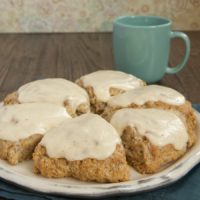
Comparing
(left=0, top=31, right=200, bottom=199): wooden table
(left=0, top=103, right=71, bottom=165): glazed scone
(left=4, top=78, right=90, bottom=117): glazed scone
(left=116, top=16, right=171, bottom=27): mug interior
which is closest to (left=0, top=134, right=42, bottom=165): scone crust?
(left=0, top=103, right=71, bottom=165): glazed scone

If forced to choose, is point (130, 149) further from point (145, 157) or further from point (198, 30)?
point (198, 30)

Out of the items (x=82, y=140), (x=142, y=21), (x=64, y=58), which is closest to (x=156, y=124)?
(x=82, y=140)

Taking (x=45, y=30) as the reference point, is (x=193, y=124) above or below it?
above

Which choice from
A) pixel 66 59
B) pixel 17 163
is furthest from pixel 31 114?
pixel 66 59

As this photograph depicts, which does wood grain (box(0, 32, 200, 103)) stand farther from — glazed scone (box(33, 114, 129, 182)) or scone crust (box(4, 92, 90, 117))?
glazed scone (box(33, 114, 129, 182))

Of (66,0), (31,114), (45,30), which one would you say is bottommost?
(45,30)

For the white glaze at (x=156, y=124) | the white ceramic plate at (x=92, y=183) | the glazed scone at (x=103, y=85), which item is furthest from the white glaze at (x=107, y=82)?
the white ceramic plate at (x=92, y=183)

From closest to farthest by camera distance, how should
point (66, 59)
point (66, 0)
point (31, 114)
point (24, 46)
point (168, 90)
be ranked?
point (31, 114), point (168, 90), point (66, 59), point (24, 46), point (66, 0)

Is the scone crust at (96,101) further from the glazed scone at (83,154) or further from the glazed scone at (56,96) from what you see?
the glazed scone at (83,154)
